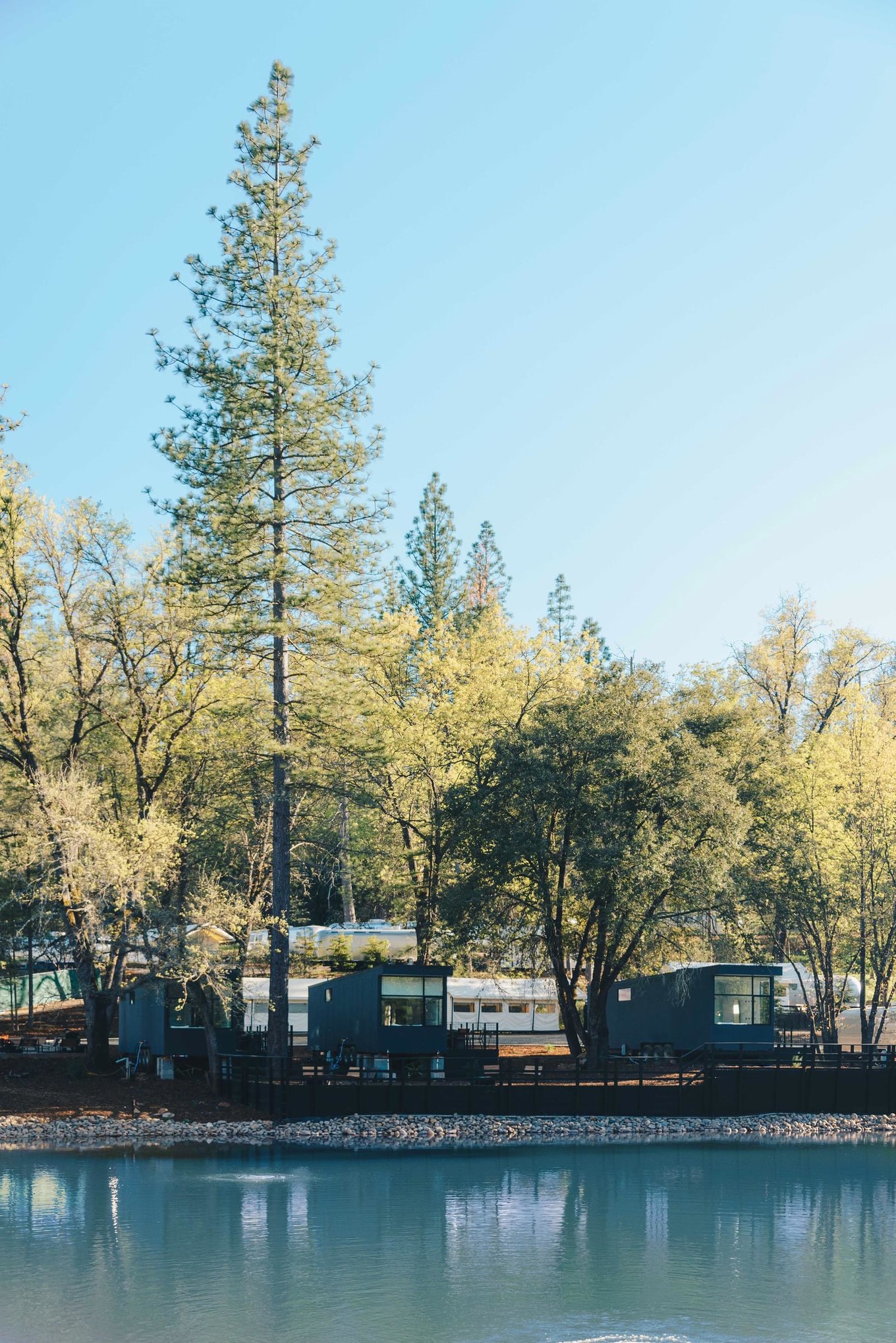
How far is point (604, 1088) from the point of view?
34.4m

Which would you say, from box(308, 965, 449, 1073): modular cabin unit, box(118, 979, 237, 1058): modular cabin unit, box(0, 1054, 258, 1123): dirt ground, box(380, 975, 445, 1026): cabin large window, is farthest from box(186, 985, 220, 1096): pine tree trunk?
box(380, 975, 445, 1026): cabin large window

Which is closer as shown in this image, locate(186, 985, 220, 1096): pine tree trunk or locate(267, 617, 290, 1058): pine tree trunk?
locate(267, 617, 290, 1058): pine tree trunk

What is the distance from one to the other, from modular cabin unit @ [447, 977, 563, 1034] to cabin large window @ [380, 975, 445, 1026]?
10511 millimetres

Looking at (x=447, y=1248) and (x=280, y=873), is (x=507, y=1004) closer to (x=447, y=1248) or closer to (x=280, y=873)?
(x=280, y=873)

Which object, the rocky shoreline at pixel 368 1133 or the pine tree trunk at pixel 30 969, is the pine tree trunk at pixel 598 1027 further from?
the pine tree trunk at pixel 30 969

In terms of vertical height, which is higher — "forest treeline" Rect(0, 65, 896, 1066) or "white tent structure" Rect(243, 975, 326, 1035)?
"forest treeline" Rect(0, 65, 896, 1066)

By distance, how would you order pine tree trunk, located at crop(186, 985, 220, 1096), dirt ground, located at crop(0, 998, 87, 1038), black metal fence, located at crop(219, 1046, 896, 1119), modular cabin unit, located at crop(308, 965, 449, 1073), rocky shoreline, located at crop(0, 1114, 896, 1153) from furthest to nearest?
dirt ground, located at crop(0, 998, 87, 1038) → pine tree trunk, located at crop(186, 985, 220, 1096) → modular cabin unit, located at crop(308, 965, 449, 1073) → black metal fence, located at crop(219, 1046, 896, 1119) → rocky shoreline, located at crop(0, 1114, 896, 1153)

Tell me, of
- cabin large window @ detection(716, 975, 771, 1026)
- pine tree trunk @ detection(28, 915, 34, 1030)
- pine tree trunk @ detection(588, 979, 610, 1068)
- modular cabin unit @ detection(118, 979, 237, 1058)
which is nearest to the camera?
pine tree trunk @ detection(588, 979, 610, 1068)

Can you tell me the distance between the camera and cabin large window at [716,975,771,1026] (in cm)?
3834

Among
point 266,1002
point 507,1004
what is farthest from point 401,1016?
point 507,1004

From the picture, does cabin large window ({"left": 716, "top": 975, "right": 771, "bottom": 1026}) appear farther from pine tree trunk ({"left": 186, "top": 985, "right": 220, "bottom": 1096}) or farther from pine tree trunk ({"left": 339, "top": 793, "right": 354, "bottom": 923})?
pine tree trunk ({"left": 186, "top": 985, "right": 220, "bottom": 1096})

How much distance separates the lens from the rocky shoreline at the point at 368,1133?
101ft

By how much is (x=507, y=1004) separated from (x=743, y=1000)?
11.3 meters

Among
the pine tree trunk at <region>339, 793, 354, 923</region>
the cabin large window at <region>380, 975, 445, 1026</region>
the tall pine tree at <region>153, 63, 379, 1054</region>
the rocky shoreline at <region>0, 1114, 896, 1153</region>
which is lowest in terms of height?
the rocky shoreline at <region>0, 1114, 896, 1153</region>
